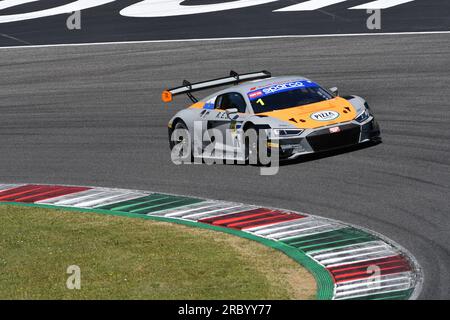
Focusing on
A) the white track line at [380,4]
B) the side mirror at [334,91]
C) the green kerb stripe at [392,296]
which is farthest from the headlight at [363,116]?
the white track line at [380,4]

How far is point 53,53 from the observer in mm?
29828

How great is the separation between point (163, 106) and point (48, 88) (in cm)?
389

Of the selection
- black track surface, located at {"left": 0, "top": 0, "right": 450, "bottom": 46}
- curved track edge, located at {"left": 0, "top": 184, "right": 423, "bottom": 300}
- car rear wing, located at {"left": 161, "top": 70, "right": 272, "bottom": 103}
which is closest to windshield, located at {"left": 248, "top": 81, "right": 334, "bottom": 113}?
Answer: car rear wing, located at {"left": 161, "top": 70, "right": 272, "bottom": 103}

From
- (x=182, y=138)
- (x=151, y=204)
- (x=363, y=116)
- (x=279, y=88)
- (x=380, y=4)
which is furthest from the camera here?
(x=380, y=4)

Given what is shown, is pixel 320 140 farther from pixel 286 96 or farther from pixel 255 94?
pixel 255 94

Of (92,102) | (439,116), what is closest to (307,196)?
(439,116)

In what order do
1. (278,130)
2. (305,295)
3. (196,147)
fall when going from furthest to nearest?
(196,147) → (278,130) → (305,295)

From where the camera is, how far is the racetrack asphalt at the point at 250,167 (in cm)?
1650

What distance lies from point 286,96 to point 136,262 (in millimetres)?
5914

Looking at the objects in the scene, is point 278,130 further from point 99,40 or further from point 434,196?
point 99,40

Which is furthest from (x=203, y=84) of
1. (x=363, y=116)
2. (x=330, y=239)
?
(x=330, y=239)

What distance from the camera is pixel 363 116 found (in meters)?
18.8

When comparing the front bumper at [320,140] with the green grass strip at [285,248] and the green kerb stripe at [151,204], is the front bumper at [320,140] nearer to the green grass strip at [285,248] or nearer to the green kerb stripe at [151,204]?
the green kerb stripe at [151,204]

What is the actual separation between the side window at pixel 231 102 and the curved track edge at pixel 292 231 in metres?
2.38
